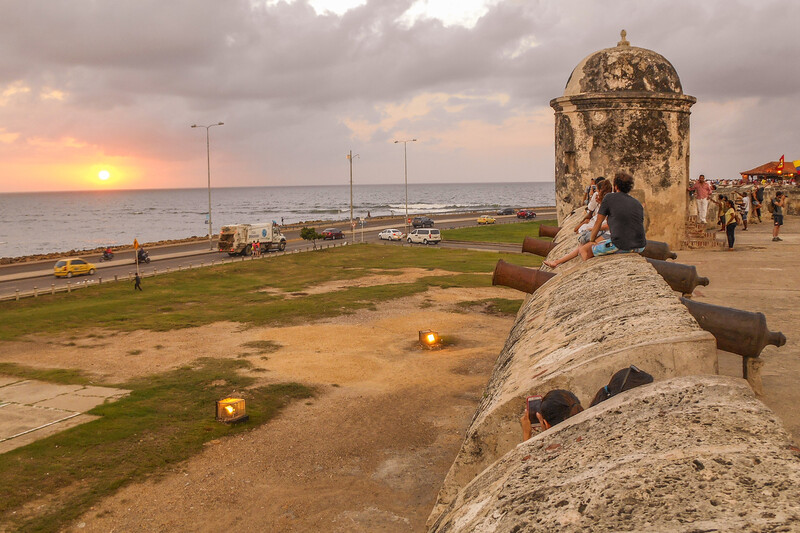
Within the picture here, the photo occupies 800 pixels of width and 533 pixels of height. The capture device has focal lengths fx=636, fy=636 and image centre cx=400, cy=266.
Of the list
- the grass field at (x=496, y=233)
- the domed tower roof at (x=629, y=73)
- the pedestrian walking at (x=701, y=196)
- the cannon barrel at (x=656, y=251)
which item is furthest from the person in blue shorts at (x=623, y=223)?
the grass field at (x=496, y=233)

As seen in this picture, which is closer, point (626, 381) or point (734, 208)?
point (626, 381)

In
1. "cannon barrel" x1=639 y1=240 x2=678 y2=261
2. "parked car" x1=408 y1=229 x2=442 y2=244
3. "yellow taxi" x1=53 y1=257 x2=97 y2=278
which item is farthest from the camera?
"parked car" x1=408 y1=229 x2=442 y2=244

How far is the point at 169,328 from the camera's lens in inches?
990

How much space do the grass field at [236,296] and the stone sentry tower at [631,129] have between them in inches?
533

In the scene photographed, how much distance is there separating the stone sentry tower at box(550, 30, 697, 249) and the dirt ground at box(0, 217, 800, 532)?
7.13ft

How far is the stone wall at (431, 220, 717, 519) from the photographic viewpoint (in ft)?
13.5

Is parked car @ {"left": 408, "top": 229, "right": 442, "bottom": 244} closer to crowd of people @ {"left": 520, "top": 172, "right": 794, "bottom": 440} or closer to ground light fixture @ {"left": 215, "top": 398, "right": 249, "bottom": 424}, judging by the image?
ground light fixture @ {"left": 215, "top": 398, "right": 249, "bottom": 424}

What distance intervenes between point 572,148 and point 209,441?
1205cm

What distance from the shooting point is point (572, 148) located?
1767cm

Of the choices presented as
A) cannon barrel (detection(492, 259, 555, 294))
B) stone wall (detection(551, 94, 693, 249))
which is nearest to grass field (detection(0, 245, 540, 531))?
cannon barrel (detection(492, 259, 555, 294))

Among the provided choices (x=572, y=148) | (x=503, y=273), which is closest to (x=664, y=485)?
(x=503, y=273)

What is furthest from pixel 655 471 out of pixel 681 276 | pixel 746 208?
pixel 746 208

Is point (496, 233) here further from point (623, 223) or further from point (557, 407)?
point (557, 407)

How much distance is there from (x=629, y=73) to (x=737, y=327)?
1385cm
